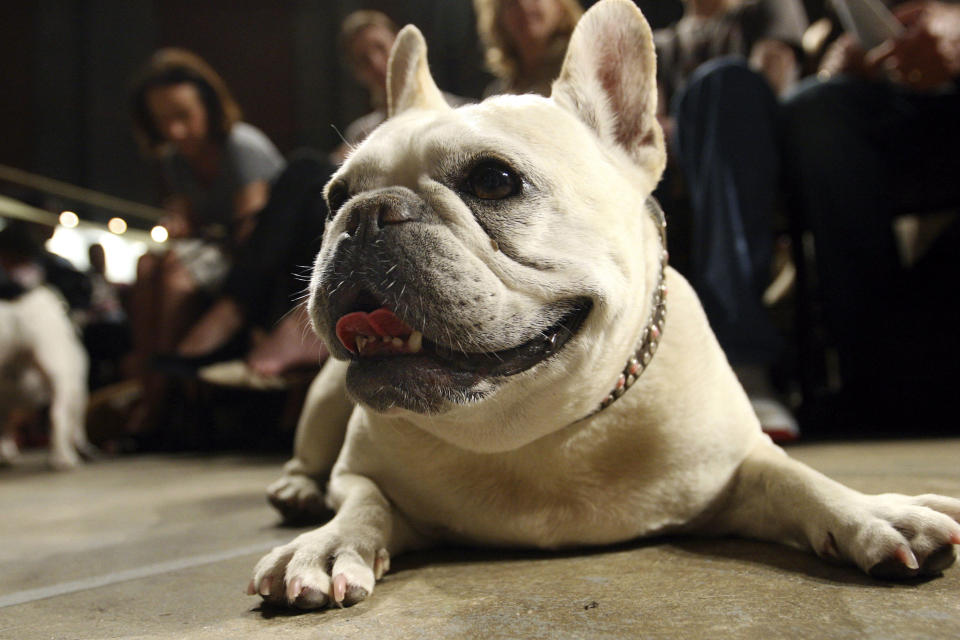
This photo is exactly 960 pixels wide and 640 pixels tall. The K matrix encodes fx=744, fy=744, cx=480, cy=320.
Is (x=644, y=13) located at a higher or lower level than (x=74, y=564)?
higher

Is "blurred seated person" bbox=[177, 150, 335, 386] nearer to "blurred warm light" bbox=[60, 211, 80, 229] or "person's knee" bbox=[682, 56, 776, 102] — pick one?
"person's knee" bbox=[682, 56, 776, 102]

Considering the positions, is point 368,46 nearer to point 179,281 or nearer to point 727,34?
point 727,34

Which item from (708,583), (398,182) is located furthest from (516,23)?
(708,583)

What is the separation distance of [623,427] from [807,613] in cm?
32

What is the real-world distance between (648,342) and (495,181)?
0.30m

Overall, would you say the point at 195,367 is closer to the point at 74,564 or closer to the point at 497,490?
the point at 74,564

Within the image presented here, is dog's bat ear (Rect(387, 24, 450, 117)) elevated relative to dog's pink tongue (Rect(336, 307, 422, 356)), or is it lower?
elevated

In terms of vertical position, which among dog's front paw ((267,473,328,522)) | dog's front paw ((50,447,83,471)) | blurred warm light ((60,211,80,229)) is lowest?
dog's front paw ((50,447,83,471))

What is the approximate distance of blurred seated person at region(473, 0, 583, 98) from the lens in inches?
58.3

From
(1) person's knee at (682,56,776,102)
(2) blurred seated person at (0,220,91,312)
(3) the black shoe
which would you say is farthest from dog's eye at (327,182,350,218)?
(2) blurred seated person at (0,220,91,312)

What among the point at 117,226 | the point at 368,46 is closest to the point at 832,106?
the point at 368,46

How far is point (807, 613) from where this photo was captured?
688 millimetres

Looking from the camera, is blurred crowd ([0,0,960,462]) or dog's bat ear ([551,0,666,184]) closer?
dog's bat ear ([551,0,666,184])

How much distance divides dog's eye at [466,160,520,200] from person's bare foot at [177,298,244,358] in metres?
2.29
